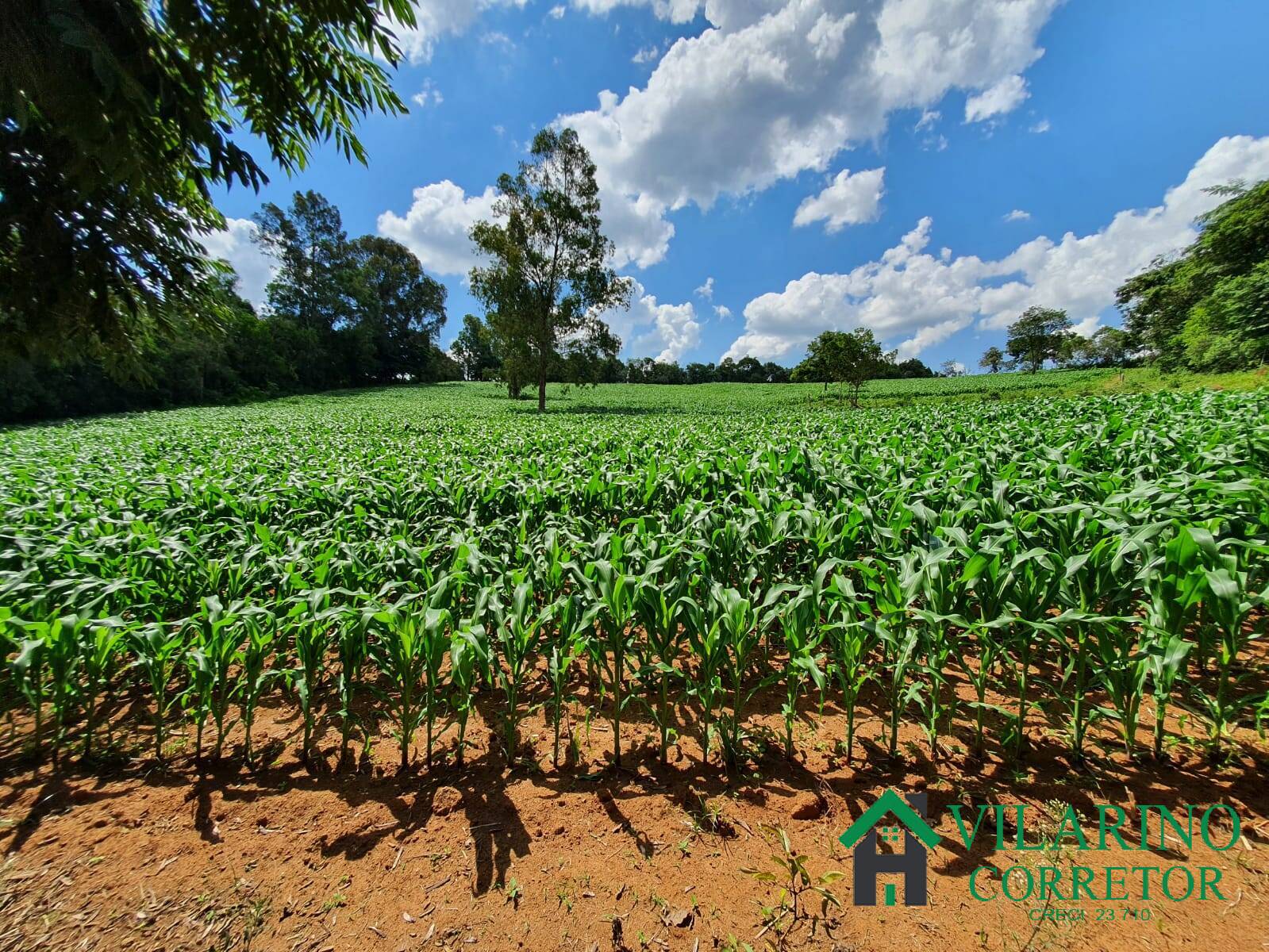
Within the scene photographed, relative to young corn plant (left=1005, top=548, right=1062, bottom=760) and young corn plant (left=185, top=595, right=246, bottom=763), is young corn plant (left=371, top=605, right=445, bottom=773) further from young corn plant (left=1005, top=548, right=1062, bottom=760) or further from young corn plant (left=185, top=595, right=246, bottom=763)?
young corn plant (left=1005, top=548, right=1062, bottom=760)

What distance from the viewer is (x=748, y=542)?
11.3 ft

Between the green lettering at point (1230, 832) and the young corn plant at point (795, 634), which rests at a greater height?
the young corn plant at point (795, 634)

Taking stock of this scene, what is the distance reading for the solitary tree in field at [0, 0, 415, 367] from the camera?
10.1 ft

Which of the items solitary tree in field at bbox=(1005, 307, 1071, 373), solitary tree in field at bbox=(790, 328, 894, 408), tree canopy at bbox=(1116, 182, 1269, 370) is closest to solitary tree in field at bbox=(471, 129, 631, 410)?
solitary tree in field at bbox=(790, 328, 894, 408)

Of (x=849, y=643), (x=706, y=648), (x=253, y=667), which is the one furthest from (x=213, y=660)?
(x=849, y=643)

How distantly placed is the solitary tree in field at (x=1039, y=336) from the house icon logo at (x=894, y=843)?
99775 millimetres

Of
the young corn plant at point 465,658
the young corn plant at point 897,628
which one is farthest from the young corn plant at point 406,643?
the young corn plant at point 897,628

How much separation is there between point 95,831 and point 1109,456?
930 cm

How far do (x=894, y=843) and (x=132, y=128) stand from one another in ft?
21.8

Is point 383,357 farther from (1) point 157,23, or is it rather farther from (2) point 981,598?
(2) point 981,598

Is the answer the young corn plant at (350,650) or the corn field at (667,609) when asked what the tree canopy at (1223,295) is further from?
the young corn plant at (350,650)

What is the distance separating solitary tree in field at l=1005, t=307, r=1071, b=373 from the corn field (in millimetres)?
92918

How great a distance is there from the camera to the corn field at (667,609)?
7.32 ft

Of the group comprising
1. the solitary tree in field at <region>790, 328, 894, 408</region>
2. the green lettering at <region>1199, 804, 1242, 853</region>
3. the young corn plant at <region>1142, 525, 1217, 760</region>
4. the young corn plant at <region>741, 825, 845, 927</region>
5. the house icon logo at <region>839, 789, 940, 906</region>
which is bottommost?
the young corn plant at <region>741, 825, 845, 927</region>
